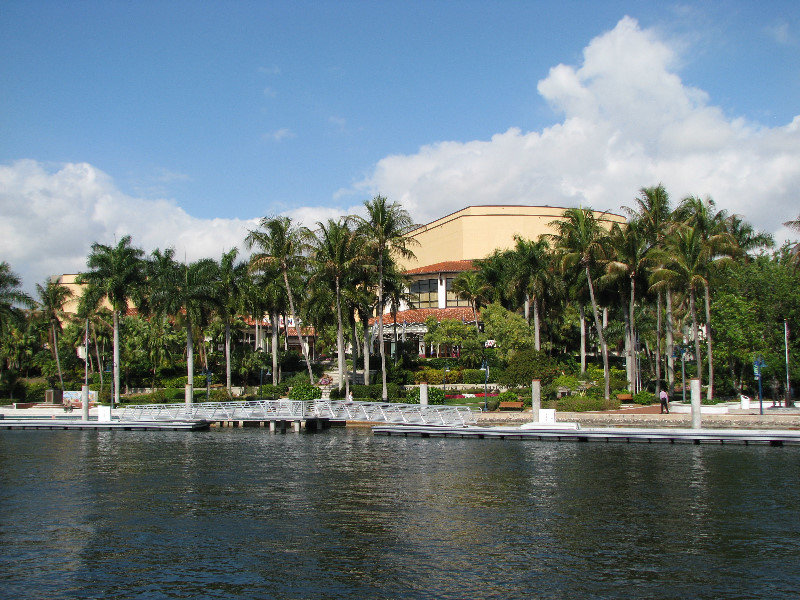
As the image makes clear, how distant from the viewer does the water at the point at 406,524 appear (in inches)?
661

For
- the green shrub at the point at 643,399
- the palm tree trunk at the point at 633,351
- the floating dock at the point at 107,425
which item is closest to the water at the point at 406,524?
the floating dock at the point at 107,425

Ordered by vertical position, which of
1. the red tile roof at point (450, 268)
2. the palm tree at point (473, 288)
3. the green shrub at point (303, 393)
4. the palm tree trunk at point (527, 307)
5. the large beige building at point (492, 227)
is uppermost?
the large beige building at point (492, 227)

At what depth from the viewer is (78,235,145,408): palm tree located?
62781 millimetres

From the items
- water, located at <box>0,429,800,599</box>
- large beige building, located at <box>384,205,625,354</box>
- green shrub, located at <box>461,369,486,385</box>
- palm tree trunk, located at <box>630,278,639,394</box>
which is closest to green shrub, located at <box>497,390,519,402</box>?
palm tree trunk, located at <box>630,278,639,394</box>

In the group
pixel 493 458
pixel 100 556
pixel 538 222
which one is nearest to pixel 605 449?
pixel 493 458

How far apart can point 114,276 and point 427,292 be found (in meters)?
38.4

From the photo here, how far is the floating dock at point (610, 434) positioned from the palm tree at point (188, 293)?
22388mm

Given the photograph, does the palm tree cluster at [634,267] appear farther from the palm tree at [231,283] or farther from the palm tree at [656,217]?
the palm tree at [231,283]

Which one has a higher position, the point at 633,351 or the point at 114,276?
the point at 114,276

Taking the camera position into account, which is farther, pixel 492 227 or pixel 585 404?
pixel 492 227

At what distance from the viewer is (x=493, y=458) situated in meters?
34.5

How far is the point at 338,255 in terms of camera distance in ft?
190

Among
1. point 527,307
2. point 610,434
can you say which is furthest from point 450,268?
point 610,434

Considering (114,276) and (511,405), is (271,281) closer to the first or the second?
(114,276)
